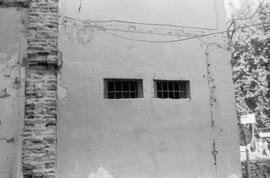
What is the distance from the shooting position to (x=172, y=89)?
620 centimetres

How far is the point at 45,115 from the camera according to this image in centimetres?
422

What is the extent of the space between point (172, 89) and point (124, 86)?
3.58ft

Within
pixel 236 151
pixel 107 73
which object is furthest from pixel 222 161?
pixel 107 73


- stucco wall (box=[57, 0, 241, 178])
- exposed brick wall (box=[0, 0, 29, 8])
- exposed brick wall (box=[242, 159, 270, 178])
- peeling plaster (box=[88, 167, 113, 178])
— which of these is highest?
exposed brick wall (box=[0, 0, 29, 8])

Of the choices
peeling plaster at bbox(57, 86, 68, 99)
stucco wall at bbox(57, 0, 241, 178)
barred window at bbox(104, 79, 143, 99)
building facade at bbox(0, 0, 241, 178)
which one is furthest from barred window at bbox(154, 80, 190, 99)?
peeling plaster at bbox(57, 86, 68, 99)

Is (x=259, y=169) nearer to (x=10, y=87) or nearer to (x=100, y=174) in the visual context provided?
(x=100, y=174)

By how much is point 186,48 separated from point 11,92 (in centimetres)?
375

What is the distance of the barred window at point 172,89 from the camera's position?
608 centimetres

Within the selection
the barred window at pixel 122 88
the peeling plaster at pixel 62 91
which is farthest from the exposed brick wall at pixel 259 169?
the peeling plaster at pixel 62 91

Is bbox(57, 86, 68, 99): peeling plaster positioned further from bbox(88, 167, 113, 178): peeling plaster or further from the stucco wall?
bbox(88, 167, 113, 178): peeling plaster

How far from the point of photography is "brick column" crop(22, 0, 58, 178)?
13.3 ft

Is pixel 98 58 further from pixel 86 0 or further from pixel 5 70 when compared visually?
pixel 5 70

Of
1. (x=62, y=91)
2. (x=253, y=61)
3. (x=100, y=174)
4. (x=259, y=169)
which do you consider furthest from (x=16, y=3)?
(x=253, y=61)

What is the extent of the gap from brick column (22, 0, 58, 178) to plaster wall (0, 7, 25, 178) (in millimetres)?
207
